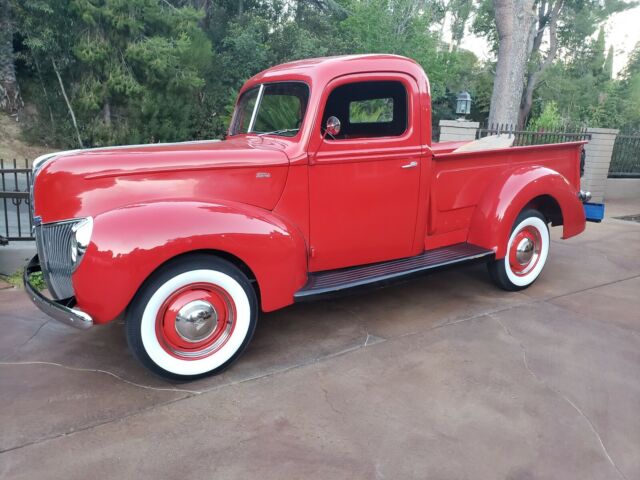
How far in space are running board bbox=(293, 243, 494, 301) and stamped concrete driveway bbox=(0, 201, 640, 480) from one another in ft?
1.36

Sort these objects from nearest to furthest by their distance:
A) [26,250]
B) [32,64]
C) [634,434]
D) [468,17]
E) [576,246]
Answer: [634,434] → [26,250] → [576,246] → [32,64] → [468,17]

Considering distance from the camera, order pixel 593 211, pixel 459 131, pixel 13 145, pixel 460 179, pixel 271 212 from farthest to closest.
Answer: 1. pixel 13 145
2. pixel 459 131
3. pixel 593 211
4. pixel 460 179
5. pixel 271 212

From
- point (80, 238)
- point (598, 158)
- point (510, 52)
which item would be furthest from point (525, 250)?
point (510, 52)

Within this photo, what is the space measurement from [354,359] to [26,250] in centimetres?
344

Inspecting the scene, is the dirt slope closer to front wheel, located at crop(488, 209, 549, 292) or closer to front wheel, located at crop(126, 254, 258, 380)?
front wheel, located at crop(126, 254, 258, 380)

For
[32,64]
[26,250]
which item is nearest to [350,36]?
[32,64]

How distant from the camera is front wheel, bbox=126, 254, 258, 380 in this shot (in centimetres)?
262

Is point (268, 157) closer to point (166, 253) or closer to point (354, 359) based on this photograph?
point (166, 253)

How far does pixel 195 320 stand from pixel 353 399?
97 centimetres

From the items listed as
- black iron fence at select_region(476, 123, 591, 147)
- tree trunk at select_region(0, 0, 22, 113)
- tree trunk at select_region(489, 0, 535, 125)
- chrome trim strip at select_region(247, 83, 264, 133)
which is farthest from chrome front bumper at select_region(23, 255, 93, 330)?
tree trunk at select_region(0, 0, 22, 113)

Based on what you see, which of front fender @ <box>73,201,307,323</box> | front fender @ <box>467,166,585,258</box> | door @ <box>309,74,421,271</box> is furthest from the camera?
front fender @ <box>467,166,585,258</box>

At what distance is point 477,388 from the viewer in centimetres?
277

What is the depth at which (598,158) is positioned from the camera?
9.06 metres

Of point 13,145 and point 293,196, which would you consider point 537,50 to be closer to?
point 13,145
